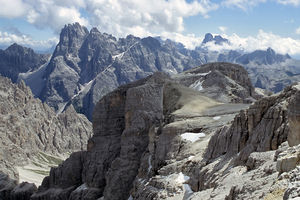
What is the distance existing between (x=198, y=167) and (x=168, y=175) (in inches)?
249

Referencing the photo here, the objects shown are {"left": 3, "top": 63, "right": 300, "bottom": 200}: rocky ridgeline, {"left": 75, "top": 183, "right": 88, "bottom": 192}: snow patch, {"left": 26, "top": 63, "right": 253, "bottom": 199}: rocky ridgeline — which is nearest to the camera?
{"left": 3, "top": 63, "right": 300, "bottom": 200}: rocky ridgeline

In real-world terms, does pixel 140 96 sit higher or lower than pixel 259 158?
higher

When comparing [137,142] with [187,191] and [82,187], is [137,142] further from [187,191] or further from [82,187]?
Result: [187,191]

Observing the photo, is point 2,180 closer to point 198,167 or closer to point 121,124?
point 121,124

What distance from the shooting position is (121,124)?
266ft

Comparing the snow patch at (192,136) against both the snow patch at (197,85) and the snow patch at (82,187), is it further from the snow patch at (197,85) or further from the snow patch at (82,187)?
the snow patch at (197,85)

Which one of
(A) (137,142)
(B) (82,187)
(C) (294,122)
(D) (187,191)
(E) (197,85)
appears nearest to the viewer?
(C) (294,122)

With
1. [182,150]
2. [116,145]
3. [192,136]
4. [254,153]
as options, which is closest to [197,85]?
[116,145]

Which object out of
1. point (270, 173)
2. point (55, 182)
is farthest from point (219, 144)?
point (55, 182)

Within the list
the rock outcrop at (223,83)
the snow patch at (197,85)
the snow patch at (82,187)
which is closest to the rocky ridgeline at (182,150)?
the snow patch at (82,187)

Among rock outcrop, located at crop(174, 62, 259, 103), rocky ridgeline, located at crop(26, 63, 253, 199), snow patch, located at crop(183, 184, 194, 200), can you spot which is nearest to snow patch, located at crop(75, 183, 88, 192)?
rocky ridgeline, located at crop(26, 63, 253, 199)

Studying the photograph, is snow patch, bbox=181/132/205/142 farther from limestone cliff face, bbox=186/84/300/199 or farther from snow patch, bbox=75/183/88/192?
snow patch, bbox=75/183/88/192

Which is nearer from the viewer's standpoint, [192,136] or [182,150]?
[182,150]

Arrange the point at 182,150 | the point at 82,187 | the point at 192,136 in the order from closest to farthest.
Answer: the point at 182,150 → the point at 192,136 → the point at 82,187
